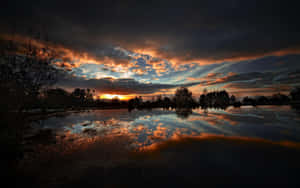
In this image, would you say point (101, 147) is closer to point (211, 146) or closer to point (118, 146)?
point (118, 146)

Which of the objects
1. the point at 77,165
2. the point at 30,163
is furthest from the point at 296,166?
the point at 30,163

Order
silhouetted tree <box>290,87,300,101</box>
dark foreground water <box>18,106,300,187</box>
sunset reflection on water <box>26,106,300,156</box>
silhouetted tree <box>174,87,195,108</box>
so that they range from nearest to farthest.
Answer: dark foreground water <box>18,106,300,187</box> < sunset reflection on water <box>26,106,300,156</box> < silhouetted tree <box>174,87,195,108</box> < silhouetted tree <box>290,87,300,101</box>

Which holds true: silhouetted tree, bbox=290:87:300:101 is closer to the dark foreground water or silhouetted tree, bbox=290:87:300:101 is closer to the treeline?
the treeline

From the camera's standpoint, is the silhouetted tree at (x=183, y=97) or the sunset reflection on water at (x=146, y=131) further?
the silhouetted tree at (x=183, y=97)

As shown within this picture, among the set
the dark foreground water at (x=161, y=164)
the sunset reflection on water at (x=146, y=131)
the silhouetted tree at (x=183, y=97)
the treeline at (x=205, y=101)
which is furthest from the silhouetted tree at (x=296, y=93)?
the dark foreground water at (x=161, y=164)

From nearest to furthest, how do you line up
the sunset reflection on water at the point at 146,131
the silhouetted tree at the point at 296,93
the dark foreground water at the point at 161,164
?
the dark foreground water at the point at 161,164 < the sunset reflection on water at the point at 146,131 < the silhouetted tree at the point at 296,93

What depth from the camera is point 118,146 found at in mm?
9867

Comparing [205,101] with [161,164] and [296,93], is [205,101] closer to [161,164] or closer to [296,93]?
[296,93]

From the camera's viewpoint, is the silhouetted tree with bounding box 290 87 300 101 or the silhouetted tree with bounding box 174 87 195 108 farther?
the silhouetted tree with bounding box 290 87 300 101

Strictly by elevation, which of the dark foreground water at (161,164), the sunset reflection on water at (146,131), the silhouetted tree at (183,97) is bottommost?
the sunset reflection on water at (146,131)

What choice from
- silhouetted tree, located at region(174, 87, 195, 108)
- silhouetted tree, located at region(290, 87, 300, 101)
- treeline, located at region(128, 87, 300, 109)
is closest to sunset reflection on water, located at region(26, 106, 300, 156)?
treeline, located at region(128, 87, 300, 109)

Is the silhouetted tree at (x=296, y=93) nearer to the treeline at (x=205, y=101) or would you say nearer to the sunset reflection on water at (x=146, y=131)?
the treeline at (x=205, y=101)

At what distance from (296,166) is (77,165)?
13121 mm

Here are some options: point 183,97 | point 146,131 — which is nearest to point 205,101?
point 183,97
